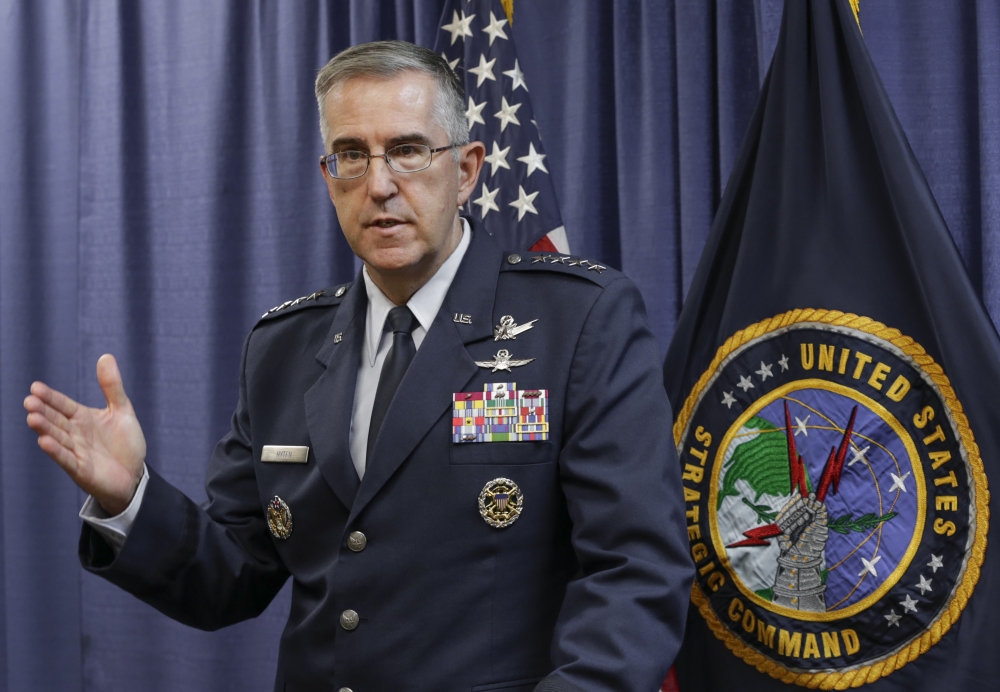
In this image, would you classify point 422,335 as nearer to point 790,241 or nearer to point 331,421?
point 331,421

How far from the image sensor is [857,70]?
1.71m

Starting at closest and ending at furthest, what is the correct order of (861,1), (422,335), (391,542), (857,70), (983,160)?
1. (391,542)
2. (422,335)
3. (857,70)
4. (983,160)
5. (861,1)

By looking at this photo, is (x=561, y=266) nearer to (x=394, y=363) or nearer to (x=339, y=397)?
(x=394, y=363)

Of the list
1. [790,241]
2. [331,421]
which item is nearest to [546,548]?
[331,421]

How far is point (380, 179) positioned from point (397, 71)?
0.58 feet

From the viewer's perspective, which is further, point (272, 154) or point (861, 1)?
point (272, 154)

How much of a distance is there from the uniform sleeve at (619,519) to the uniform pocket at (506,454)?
3 cm

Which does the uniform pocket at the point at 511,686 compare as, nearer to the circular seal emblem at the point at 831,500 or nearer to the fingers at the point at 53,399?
the circular seal emblem at the point at 831,500

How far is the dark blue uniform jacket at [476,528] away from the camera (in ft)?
4.25

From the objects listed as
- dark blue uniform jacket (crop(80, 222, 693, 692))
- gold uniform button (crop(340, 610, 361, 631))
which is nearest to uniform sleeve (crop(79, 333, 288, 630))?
dark blue uniform jacket (crop(80, 222, 693, 692))

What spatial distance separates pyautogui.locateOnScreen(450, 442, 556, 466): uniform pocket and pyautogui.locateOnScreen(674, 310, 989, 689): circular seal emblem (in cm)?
54

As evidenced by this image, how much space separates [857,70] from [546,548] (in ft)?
3.39

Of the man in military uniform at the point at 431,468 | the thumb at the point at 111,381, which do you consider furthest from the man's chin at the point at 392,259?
the thumb at the point at 111,381

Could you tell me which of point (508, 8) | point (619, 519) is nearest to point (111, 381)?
point (619, 519)
